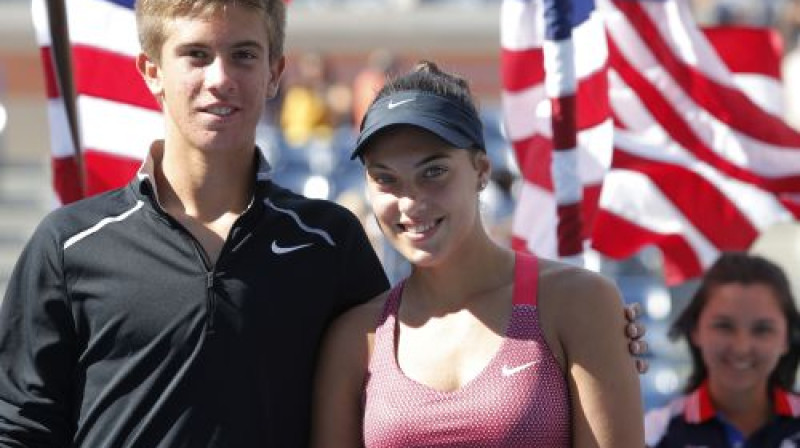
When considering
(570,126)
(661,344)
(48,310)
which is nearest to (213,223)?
(48,310)

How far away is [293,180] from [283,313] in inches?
352

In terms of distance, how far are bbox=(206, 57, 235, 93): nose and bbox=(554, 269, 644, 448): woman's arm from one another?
30.4 inches

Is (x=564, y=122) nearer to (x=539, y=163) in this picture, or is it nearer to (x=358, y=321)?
(x=539, y=163)

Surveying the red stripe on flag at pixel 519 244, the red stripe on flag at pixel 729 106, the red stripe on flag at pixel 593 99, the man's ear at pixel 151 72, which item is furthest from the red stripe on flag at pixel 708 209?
the man's ear at pixel 151 72

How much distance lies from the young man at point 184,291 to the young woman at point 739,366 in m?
1.58

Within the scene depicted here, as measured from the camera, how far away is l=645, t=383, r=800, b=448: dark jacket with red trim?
4.66 m

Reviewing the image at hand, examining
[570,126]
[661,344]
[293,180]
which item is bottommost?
[661,344]

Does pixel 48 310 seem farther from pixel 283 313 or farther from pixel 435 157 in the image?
pixel 435 157

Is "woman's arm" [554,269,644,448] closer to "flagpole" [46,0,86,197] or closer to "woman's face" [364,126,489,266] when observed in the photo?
"woman's face" [364,126,489,266]

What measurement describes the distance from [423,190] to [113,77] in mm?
1727

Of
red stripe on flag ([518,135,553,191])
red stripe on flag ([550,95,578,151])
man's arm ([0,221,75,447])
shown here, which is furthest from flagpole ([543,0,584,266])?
man's arm ([0,221,75,447])

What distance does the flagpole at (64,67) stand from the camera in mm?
4297

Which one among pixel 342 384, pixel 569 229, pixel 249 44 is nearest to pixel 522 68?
pixel 569 229

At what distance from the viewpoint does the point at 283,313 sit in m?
3.40
